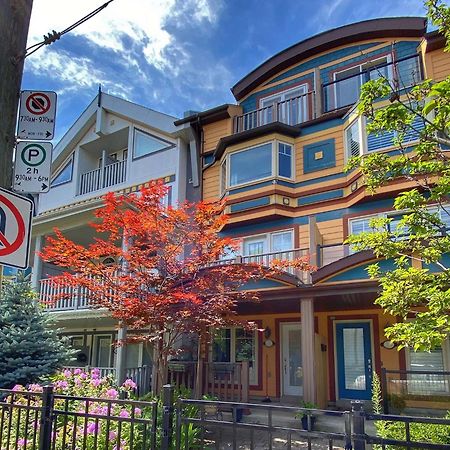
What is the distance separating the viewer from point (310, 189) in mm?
14398

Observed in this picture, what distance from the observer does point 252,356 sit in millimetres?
14992

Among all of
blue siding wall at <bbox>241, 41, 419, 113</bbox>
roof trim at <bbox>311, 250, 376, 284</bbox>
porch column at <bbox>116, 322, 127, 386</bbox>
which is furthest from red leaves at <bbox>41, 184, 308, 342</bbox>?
blue siding wall at <bbox>241, 41, 419, 113</bbox>

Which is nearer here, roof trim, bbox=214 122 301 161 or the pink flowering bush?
the pink flowering bush

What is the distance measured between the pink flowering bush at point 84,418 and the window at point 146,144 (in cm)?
945

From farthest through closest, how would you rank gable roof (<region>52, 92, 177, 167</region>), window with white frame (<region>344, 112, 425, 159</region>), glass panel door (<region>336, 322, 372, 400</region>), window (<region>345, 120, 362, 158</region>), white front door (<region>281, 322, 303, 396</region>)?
gable roof (<region>52, 92, 177, 167</region>), white front door (<region>281, 322, 303, 396</region>), window (<region>345, 120, 362, 158</region>), glass panel door (<region>336, 322, 372, 400</region>), window with white frame (<region>344, 112, 425, 159</region>)

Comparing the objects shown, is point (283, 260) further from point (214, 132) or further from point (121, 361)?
point (214, 132)

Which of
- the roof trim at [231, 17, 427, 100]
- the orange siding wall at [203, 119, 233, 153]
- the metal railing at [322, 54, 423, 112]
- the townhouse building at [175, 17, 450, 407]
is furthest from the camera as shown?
the orange siding wall at [203, 119, 233, 153]

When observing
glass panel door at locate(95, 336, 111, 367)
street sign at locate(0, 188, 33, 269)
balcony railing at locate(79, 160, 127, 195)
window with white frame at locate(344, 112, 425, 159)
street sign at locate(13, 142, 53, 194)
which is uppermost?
balcony railing at locate(79, 160, 127, 195)

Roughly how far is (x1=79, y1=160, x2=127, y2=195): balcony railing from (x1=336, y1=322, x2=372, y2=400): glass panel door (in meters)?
9.80

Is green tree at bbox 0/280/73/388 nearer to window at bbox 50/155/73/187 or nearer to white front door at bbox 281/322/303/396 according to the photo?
white front door at bbox 281/322/303/396

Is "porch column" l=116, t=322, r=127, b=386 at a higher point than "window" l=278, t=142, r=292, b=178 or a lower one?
lower

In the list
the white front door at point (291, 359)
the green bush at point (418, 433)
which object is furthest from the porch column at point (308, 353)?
the green bush at point (418, 433)

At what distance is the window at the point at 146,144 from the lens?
1716cm

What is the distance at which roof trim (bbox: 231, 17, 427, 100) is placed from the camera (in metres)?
13.9
